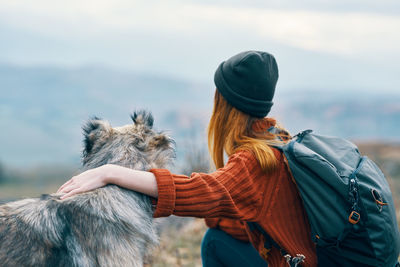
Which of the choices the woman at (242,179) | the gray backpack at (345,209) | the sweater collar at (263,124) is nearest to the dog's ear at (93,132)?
the woman at (242,179)

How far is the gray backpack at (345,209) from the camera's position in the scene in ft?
8.35

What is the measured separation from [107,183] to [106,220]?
0.69 feet

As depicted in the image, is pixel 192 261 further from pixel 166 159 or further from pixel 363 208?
pixel 363 208

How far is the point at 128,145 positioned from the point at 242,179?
746 millimetres

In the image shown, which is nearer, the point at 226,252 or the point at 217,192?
the point at 217,192

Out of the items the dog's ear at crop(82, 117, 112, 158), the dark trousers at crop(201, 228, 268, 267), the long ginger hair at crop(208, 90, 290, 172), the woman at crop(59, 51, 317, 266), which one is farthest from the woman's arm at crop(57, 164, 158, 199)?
the dark trousers at crop(201, 228, 268, 267)

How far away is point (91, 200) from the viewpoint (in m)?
2.54

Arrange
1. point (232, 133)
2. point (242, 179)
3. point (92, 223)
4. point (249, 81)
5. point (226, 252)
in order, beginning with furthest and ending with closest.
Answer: point (226, 252) < point (232, 133) < point (249, 81) < point (242, 179) < point (92, 223)

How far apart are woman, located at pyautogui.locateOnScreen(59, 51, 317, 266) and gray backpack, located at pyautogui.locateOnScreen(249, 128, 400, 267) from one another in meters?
0.15

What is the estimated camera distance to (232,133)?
2.96 metres

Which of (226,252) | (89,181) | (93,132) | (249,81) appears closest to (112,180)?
(89,181)

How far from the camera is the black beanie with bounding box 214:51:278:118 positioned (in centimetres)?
282

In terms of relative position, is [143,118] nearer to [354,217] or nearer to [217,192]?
[217,192]

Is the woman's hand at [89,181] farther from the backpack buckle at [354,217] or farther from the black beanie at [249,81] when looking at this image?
the backpack buckle at [354,217]
